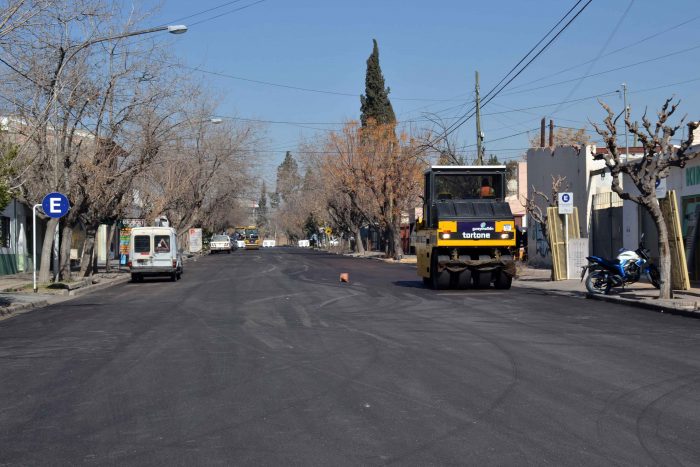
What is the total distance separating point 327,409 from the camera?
817cm

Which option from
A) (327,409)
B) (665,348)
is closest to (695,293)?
(665,348)

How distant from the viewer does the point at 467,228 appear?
79.9 ft

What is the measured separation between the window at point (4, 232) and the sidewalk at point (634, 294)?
22.5m

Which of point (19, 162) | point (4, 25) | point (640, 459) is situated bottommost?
point (640, 459)

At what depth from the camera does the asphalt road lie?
264 inches

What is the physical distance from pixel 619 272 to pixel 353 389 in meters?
14.3

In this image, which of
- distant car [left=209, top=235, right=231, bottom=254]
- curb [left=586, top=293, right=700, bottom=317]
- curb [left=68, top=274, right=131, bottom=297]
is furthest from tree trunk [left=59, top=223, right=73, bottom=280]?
distant car [left=209, top=235, right=231, bottom=254]

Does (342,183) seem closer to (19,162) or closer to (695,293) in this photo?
(19,162)

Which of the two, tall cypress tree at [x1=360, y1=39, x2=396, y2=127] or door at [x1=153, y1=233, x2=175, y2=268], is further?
tall cypress tree at [x1=360, y1=39, x2=396, y2=127]

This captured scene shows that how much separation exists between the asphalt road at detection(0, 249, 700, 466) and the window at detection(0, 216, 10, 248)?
2145cm

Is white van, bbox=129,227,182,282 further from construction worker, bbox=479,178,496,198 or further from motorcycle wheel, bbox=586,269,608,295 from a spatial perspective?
motorcycle wheel, bbox=586,269,608,295

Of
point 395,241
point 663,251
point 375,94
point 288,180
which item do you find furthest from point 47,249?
point 288,180

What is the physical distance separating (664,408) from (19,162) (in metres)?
21.2

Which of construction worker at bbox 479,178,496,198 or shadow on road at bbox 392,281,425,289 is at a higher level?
construction worker at bbox 479,178,496,198
